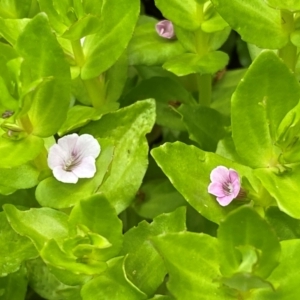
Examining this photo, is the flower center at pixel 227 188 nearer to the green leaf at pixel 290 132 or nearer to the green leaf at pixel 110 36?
the green leaf at pixel 290 132

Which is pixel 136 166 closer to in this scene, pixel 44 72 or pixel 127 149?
pixel 127 149

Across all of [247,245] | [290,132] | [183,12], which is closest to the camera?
[247,245]

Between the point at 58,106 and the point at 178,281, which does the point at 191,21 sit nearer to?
the point at 58,106

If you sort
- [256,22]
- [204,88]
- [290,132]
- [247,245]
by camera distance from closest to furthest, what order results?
[247,245]
[290,132]
[256,22]
[204,88]

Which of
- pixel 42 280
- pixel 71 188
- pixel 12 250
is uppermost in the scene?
pixel 71 188

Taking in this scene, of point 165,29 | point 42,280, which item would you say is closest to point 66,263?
point 42,280

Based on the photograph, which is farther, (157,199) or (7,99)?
(157,199)

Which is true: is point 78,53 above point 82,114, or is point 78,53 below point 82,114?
above

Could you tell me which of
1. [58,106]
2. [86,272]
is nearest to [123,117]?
[58,106]

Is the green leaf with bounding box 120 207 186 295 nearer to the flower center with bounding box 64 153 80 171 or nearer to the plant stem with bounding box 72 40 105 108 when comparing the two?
the flower center with bounding box 64 153 80 171
